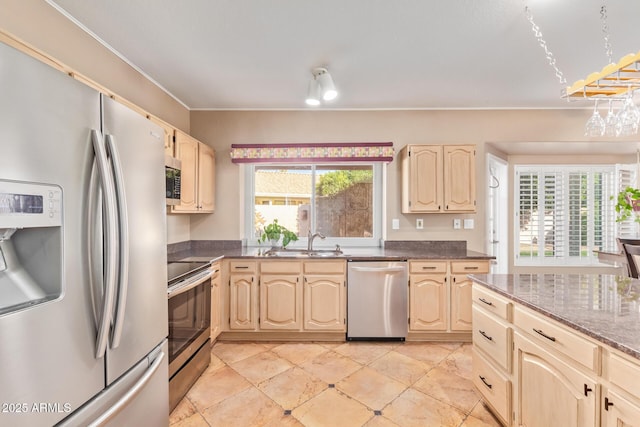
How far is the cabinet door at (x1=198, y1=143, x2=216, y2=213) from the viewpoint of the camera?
307 cm

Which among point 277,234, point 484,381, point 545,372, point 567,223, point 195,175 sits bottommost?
point 484,381

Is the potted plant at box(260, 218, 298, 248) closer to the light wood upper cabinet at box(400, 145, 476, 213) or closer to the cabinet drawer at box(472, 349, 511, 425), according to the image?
the light wood upper cabinet at box(400, 145, 476, 213)

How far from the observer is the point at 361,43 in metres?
2.15

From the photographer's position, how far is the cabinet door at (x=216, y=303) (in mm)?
2787

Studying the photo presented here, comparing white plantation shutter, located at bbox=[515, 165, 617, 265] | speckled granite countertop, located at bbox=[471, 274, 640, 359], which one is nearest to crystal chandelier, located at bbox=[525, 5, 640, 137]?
speckled granite countertop, located at bbox=[471, 274, 640, 359]

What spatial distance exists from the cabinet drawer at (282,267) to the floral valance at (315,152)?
3.94ft

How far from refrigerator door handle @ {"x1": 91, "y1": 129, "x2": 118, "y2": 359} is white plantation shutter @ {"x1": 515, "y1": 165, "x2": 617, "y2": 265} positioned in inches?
177

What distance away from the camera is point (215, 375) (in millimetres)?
2352

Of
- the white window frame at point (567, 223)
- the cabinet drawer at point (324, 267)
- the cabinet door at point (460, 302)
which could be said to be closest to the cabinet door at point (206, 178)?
the cabinet drawer at point (324, 267)

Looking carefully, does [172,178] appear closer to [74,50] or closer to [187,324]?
[74,50]

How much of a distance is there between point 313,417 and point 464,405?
40.1 inches

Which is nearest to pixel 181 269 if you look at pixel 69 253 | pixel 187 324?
pixel 187 324

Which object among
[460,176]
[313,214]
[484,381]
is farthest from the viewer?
[313,214]

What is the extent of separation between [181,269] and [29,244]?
1.43m
